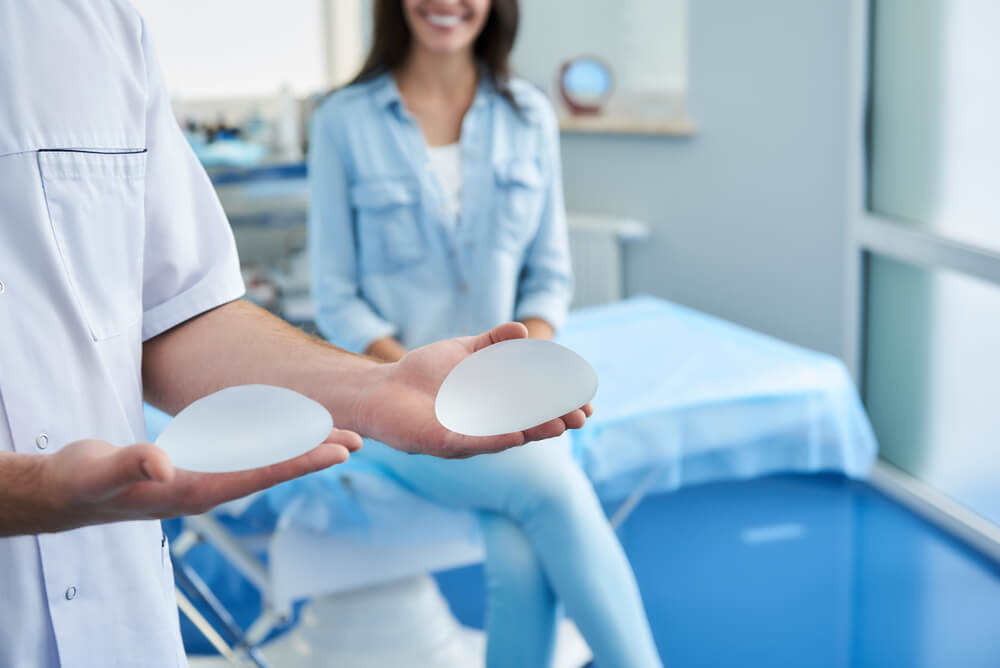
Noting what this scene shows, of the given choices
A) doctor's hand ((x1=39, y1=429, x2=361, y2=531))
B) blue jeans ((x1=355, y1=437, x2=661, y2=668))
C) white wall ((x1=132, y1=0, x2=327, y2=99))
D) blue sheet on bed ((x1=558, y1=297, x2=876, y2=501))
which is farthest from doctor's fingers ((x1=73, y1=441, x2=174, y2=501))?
white wall ((x1=132, y1=0, x2=327, y2=99))

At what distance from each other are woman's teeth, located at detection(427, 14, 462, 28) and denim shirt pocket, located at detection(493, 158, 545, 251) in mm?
251

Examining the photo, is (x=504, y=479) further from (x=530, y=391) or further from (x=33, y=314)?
(x=33, y=314)

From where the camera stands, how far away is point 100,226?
80cm

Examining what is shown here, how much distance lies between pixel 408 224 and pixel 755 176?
165 cm

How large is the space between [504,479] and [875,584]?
3.88 ft

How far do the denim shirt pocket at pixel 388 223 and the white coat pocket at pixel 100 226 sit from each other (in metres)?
0.96

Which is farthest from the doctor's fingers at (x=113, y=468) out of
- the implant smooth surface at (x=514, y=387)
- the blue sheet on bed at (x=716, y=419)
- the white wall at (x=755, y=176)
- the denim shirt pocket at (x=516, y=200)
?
the white wall at (x=755, y=176)

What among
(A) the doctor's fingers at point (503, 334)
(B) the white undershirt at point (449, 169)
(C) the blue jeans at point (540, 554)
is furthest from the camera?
(B) the white undershirt at point (449, 169)

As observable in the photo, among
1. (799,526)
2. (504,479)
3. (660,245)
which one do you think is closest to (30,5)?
(504,479)

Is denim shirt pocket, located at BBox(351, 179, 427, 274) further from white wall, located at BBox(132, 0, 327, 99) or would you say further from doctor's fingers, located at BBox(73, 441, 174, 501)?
white wall, located at BBox(132, 0, 327, 99)

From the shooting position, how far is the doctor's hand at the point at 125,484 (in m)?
0.57

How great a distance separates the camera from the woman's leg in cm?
146

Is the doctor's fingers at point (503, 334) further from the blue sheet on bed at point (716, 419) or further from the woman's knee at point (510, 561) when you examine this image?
the blue sheet on bed at point (716, 419)

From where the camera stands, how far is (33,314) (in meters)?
0.75
